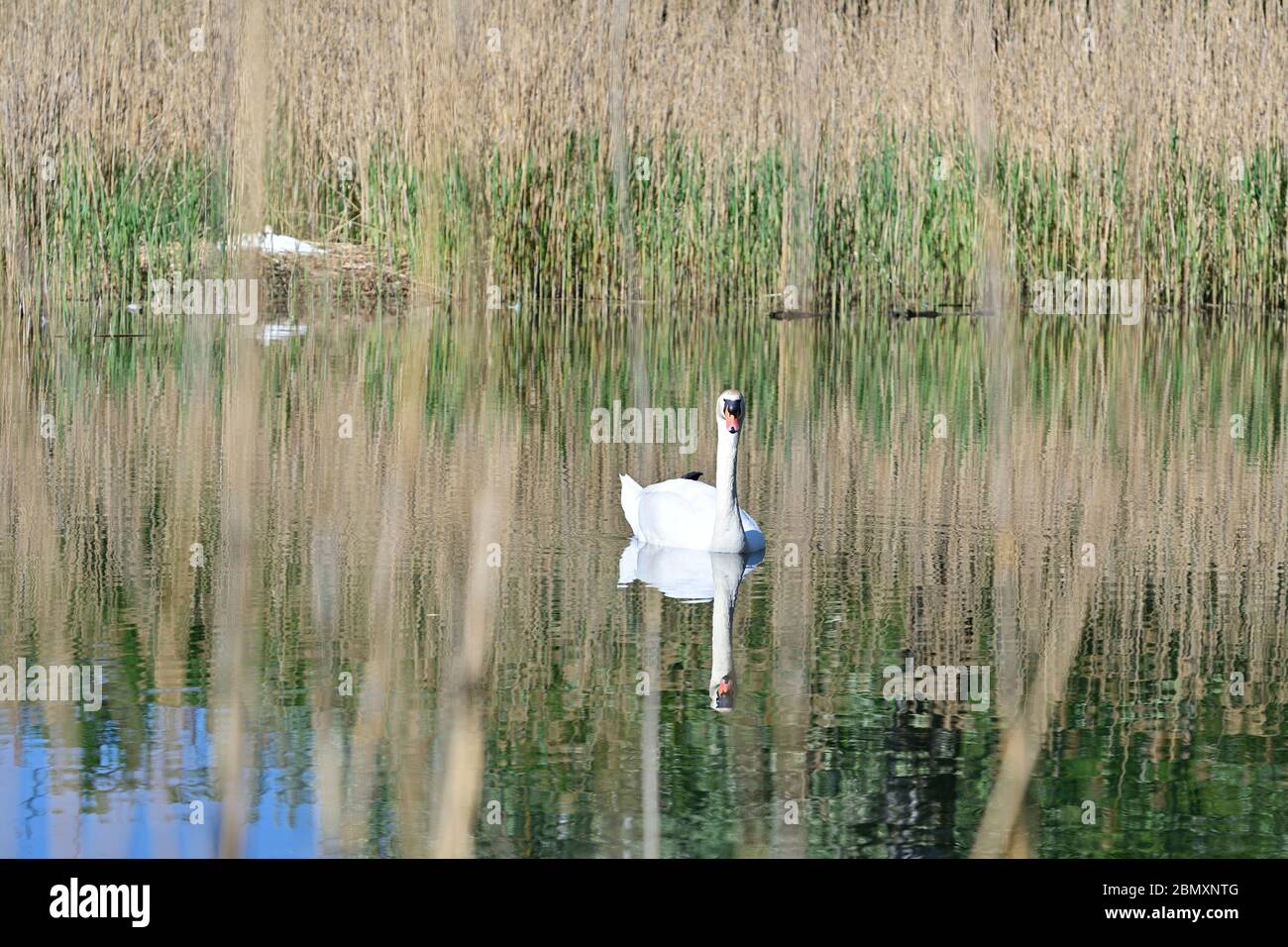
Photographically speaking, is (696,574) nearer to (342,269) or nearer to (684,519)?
(684,519)

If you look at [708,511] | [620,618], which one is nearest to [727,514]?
[708,511]

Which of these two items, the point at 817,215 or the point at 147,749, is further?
the point at 817,215

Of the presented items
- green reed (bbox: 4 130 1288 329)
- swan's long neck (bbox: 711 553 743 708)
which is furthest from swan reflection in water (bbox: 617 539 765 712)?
green reed (bbox: 4 130 1288 329)

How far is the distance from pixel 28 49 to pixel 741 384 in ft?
16.3

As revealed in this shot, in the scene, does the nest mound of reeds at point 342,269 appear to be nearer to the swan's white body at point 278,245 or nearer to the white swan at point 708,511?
the swan's white body at point 278,245

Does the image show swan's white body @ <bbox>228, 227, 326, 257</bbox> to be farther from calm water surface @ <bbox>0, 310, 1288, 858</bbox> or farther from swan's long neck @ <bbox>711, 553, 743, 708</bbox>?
swan's long neck @ <bbox>711, 553, 743, 708</bbox>

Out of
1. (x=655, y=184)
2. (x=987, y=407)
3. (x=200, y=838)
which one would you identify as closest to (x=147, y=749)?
(x=200, y=838)

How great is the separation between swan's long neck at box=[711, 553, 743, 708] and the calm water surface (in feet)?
0.06

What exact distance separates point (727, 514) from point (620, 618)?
1003 millimetres

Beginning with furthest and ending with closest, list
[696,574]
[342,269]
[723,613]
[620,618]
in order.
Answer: [342,269] < [696,574] < [723,613] < [620,618]

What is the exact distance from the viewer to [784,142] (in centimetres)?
1573

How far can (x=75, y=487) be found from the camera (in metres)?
8.52
